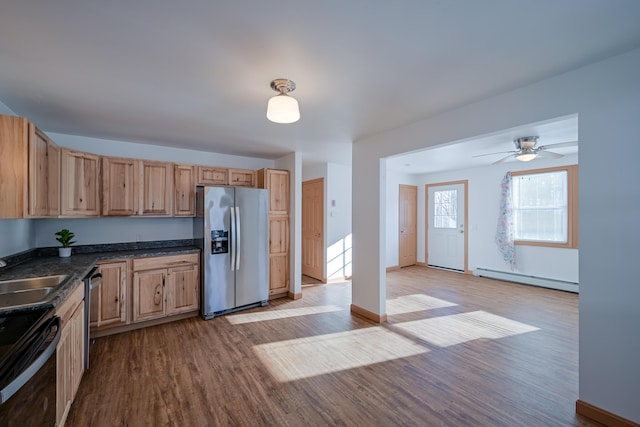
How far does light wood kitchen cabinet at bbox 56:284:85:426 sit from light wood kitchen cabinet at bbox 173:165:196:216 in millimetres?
1779

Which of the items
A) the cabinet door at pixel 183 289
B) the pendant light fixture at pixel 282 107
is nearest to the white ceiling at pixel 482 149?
the pendant light fixture at pixel 282 107

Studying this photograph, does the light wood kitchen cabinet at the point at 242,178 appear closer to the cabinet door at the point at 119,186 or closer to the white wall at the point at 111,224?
the white wall at the point at 111,224

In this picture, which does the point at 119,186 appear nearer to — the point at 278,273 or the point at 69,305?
the point at 69,305

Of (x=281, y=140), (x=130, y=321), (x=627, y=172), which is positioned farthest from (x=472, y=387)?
(x=130, y=321)

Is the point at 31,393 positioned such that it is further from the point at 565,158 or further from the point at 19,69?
the point at 565,158

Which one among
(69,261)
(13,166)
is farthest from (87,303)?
(13,166)

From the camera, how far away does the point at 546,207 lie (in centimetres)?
516

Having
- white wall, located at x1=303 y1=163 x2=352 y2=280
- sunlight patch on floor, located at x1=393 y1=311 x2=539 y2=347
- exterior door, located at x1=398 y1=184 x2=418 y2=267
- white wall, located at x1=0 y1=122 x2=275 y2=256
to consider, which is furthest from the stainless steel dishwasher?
exterior door, located at x1=398 y1=184 x2=418 y2=267

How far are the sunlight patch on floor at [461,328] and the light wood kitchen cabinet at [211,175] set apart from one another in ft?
10.5

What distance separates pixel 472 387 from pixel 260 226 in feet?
10.2

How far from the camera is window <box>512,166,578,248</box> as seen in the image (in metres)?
4.86

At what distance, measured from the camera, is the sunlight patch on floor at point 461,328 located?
3.12 metres

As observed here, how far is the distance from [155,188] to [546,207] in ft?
21.6

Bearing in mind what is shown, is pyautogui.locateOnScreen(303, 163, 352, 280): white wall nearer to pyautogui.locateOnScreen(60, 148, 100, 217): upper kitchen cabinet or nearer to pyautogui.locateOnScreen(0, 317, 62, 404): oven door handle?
pyautogui.locateOnScreen(60, 148, 100, 217): upper kitchen cabinet
